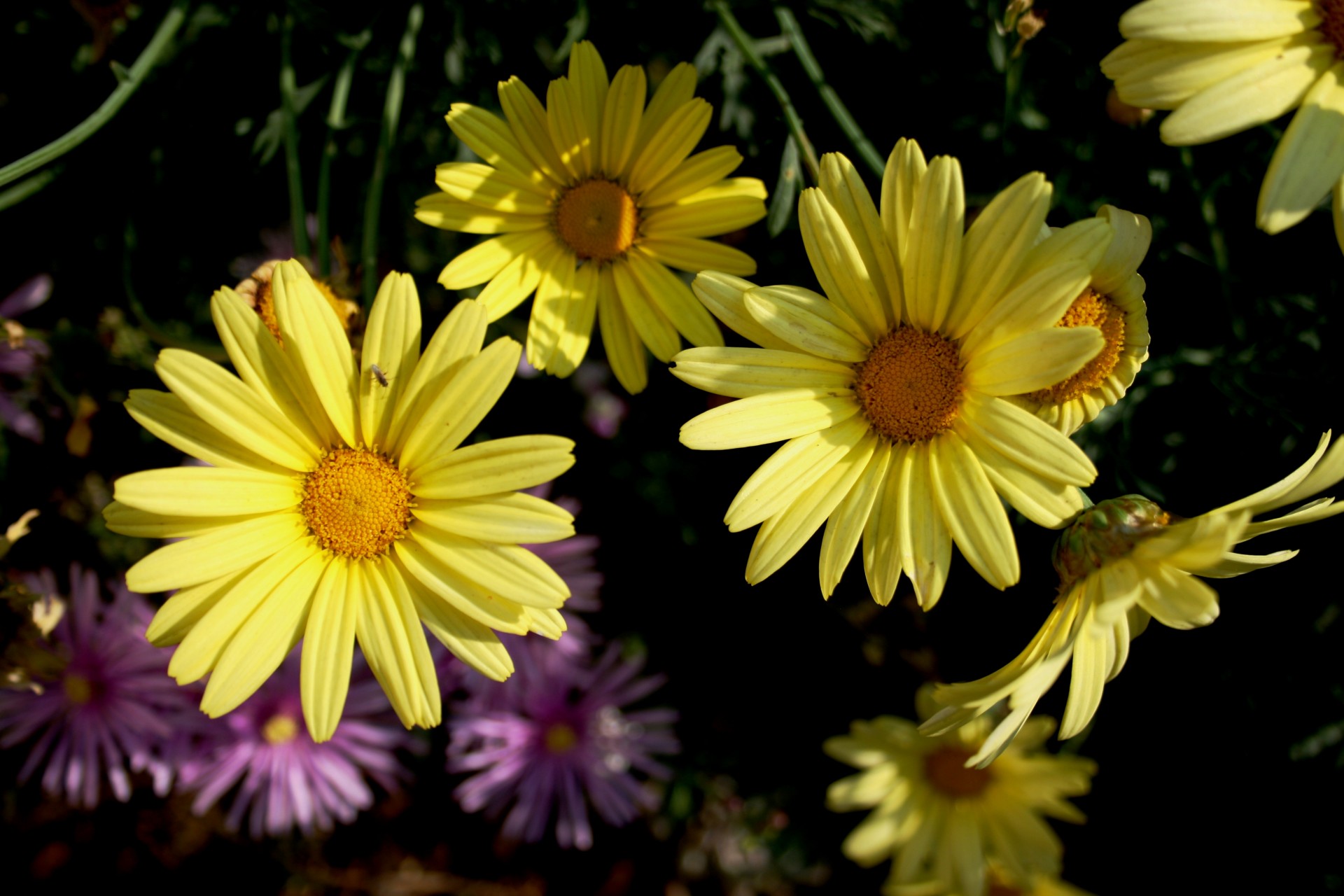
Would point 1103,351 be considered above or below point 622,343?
below

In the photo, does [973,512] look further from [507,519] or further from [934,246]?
[507,519]

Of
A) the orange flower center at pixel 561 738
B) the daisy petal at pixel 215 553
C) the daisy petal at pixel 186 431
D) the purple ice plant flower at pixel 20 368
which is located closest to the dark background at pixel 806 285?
the purple ice plant flower at pixel 20 368

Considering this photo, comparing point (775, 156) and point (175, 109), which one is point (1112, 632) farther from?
point (175, 109)

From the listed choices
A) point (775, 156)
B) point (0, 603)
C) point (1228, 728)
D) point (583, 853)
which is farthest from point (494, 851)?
point (775, 156)

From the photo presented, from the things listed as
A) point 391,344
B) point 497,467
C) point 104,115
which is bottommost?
point 497,467

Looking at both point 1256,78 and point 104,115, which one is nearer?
point 1256,78

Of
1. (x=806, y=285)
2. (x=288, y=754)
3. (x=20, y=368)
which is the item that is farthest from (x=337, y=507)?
(x=20, y=368)

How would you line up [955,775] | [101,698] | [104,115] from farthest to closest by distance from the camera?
[955,775], [101,698], [104,115]

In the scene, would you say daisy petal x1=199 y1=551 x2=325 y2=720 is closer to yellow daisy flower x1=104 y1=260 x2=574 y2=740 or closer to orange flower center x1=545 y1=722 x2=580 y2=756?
yellow daisy flower x1=104 y1=260 x2=574 y2=740
